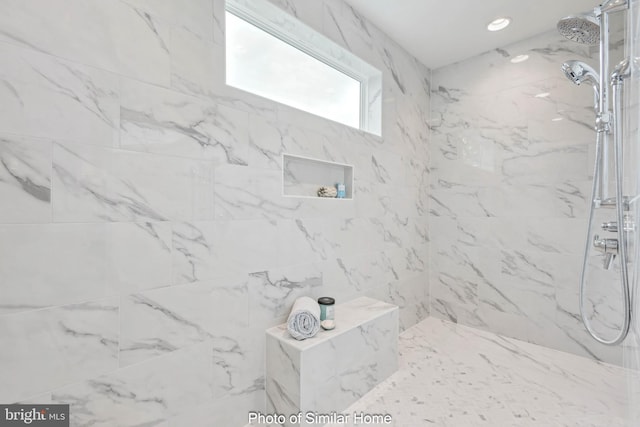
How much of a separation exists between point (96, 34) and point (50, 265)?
83cm

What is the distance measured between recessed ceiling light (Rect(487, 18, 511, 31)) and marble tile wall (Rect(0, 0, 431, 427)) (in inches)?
52.2

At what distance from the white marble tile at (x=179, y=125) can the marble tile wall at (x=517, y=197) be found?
215cm

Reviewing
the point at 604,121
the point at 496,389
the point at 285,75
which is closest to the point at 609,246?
the point at 604,121

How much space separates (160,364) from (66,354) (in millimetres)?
323

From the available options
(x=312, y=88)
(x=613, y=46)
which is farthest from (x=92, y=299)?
(x=613, y=46)

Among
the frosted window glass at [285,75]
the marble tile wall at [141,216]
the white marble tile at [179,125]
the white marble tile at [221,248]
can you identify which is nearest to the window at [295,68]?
the frosted window glass at [285,75]

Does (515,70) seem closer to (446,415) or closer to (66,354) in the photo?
(446,415)

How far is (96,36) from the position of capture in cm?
104

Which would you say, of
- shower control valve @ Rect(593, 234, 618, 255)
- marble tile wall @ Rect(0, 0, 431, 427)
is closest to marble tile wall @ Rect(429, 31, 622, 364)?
shower control valve @ Rect(593, 234, 618, 255)

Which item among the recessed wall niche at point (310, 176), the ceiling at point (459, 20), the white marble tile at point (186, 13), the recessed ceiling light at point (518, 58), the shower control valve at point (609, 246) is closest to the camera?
the white marble tile at point (186, 13)

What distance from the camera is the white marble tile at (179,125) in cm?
112

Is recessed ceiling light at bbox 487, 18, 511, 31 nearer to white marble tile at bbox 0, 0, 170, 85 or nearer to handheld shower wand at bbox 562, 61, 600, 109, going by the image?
handheld shower wand at bbox 562, 61, 600, 109

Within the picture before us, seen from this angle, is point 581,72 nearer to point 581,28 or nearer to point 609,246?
point 581,28

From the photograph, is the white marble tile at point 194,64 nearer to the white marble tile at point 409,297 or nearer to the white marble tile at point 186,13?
the white marble tile at point 186,13
